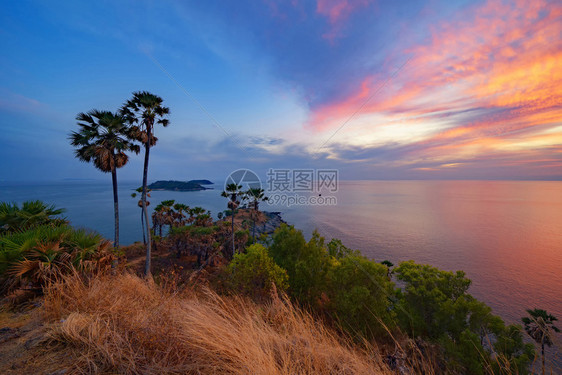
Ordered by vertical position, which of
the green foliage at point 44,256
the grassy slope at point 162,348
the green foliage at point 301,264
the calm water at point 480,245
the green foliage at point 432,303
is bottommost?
the calm water at point 480,245

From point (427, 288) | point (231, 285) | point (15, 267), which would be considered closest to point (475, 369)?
point (427, 288)

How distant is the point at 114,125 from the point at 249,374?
68.5ft

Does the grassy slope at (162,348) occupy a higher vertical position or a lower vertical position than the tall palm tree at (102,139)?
lower

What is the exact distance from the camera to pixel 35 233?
17.7ft

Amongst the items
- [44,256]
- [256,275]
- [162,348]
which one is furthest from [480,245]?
[44,256]

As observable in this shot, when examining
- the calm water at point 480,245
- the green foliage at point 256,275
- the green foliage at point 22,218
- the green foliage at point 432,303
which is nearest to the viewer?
the green foliage at point 22,218

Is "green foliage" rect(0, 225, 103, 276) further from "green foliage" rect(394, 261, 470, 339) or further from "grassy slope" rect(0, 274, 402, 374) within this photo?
"green foliage" rect(394, 261, 470, 339)

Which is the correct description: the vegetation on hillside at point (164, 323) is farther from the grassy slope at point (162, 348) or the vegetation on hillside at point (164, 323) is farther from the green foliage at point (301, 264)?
the green foliage at point (301, 264)

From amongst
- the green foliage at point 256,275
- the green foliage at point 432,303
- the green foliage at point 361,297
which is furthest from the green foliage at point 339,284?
the green foliage at point 256,275

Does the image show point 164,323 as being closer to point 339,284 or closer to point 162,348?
point 162,348

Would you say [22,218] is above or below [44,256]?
above

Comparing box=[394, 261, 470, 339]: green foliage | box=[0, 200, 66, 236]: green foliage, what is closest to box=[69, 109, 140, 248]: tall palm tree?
box=[0, 200, 66, 236]: green foliage

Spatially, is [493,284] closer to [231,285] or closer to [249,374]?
[231,285]

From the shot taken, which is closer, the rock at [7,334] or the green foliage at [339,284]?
the rock at [7,334]
